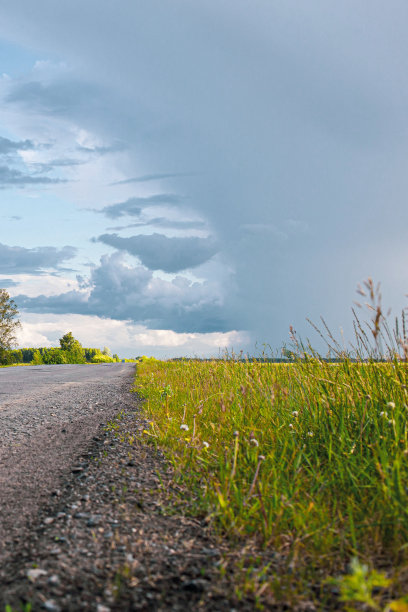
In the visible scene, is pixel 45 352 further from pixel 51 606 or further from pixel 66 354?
pixel 51 606

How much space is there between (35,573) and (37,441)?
3069 millimetres

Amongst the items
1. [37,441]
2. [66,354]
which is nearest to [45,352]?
[66,354]

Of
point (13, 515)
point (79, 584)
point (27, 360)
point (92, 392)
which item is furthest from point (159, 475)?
point (27, 360)

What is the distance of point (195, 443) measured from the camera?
418 cm

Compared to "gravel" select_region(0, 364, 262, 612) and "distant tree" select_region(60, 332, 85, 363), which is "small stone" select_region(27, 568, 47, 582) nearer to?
"gravel" select_region(0, 364, 262, 612)

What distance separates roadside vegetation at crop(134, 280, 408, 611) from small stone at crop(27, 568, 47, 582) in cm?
103

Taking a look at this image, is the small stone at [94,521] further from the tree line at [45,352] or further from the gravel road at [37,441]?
the tree line at [45,352]

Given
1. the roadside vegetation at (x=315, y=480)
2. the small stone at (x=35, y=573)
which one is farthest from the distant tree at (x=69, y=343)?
the small stone at (x=35, y=573)

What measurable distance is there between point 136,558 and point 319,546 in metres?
1.06

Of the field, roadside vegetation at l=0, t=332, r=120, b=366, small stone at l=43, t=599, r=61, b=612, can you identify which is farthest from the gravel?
roadside vegetation at l=0, t=332, r=120, b=366

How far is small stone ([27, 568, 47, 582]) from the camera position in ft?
7.21

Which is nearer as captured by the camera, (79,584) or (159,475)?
(79,584)

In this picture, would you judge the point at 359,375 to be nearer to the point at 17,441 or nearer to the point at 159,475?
the point at 159,475

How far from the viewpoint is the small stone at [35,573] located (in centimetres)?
220
